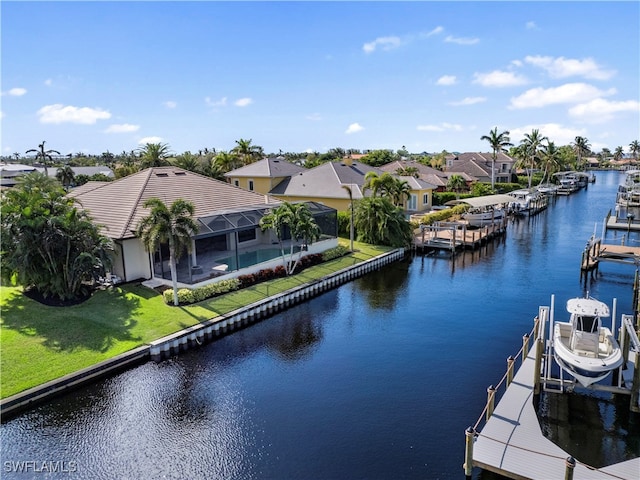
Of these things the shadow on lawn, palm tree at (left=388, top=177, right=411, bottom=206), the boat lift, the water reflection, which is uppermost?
palm tree at (left=388, top=177, right=411, bottom=206)

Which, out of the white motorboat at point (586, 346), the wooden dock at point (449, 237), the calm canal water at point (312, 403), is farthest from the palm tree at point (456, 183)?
the white motorboat at point (586, 346)

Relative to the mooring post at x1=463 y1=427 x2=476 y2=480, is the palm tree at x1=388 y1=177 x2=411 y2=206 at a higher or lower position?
higher

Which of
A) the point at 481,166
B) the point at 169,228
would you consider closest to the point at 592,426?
the point at 169,228

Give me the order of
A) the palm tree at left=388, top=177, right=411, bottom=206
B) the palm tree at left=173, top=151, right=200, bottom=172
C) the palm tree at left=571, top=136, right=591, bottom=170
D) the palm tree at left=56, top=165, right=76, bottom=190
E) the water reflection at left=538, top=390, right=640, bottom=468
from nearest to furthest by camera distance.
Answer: the water reflection at left=538, top=390, right=640, bottom=468
the palm tree at left=388, top=177, right=411, bottom=206
the palm tree at left=173, top=151, right=200, bottom=172
the palm tree at left=56, top=165, right=76, bottom=190
the palm tree at left=571, top=136, right=591, bottom=170

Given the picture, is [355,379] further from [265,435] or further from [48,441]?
[48,441]

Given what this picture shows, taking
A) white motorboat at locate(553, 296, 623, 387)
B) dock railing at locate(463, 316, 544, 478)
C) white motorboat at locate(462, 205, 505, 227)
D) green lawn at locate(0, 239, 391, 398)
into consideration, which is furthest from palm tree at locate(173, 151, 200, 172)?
white motorboat at locate(553, 296, 623, 387)

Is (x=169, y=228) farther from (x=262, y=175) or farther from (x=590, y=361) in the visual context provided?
(x=262, y=175)

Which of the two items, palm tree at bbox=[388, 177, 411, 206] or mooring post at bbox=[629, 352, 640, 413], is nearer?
mooring post at bbox=[629, 352, 640, 413]

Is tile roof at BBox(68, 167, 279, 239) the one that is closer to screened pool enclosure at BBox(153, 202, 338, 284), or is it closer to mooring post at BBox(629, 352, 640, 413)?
screened pool enclosure at BBox(153, 202, 338, 284)
